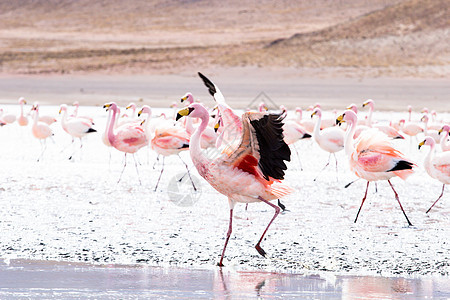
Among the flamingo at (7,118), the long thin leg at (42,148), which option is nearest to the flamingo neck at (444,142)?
the long thin leg at (42,148)

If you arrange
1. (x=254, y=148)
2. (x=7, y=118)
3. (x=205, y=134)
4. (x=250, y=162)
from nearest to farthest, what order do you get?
(x=254, y=148) → (x=250, y=162) → (x=205, y=134) → (x=7, y=118)

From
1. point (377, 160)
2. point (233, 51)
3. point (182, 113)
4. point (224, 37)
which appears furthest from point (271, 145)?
point (224, 37)

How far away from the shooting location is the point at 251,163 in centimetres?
698

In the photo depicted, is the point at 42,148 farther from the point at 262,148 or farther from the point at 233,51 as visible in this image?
the point at 233,51

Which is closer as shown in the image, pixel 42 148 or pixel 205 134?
pixel 205 134

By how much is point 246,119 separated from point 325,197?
3.63m

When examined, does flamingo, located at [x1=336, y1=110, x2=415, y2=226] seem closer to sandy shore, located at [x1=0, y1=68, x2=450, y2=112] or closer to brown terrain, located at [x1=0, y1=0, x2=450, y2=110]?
sandy shore, located at [x1=0, y1=68, x2=450, y2=112]

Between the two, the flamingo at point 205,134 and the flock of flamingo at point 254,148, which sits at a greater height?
the flamingo at point 205,134

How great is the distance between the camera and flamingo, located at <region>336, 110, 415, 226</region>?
8164 mm

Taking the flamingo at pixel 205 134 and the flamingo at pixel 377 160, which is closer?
the flamingo at pixel 377 160

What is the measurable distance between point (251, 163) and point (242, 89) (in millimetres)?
25215

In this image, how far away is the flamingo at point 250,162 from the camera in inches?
248

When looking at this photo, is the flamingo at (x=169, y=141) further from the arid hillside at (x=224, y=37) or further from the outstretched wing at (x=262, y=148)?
the arid hillside at (x=224, y=37)

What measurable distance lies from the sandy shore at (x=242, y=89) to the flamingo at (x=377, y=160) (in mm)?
16145
